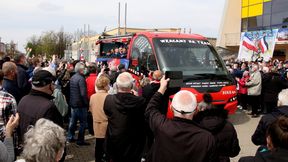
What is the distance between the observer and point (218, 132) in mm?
3990

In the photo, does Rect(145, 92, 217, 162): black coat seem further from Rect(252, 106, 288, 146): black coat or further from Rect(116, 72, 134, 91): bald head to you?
Rect(252, 106, 288, 146): black coat

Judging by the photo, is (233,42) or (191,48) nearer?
(191,48)

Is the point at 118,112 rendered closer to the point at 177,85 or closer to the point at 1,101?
the point at 177,85

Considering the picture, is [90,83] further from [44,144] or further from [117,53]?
[44,144]

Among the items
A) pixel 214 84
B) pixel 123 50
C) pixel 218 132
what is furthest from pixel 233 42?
pixel 218 132

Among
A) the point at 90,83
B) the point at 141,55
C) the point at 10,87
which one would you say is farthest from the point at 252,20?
the point at 10,87

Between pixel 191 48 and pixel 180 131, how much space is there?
22.8 feet

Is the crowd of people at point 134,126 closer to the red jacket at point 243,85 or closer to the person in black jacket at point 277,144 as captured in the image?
the person in black jacket at point 277,144

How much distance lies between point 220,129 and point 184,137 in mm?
1163

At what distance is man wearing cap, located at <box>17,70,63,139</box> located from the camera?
356 cm

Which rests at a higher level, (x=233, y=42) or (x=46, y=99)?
(x=233, y=42)

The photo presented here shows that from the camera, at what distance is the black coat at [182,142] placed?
2963 millimetres

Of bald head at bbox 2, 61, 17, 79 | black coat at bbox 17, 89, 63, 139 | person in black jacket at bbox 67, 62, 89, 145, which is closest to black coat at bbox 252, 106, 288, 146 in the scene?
black coat at bbox 17, 89, 63, 139

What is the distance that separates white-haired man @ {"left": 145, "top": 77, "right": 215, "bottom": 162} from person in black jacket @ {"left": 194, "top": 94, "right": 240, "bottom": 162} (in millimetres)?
910
